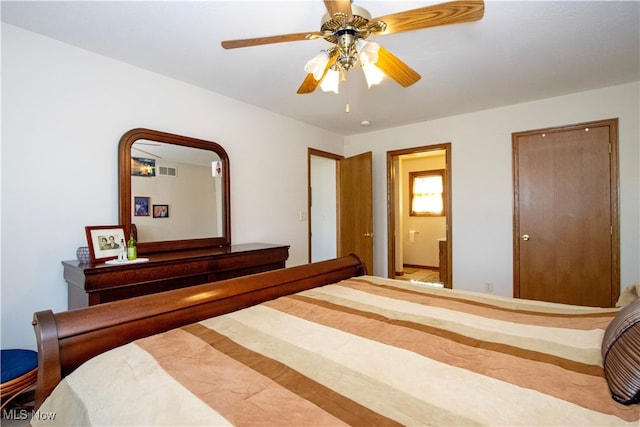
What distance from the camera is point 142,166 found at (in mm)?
2533

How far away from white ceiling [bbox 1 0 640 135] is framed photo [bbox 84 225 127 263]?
4.37ft

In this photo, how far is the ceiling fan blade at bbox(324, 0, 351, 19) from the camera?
1.30 metres

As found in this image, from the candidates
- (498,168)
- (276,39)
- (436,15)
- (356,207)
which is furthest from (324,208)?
(436,15)

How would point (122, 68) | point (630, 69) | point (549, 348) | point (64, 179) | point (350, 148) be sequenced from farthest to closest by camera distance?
point (350, 148) → point (630, 69) → point (122, 68) → point (64, 179) → point (549, 348)

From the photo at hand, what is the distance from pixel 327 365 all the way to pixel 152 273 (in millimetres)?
1657

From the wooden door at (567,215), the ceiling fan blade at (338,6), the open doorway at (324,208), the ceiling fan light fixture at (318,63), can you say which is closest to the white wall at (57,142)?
the ceiling fan light fixture at (318,63)

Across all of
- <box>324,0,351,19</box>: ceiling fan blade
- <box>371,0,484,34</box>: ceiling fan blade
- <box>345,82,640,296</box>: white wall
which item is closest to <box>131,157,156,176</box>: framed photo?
<box>324,0,351,19</box>: ceiling fan blade

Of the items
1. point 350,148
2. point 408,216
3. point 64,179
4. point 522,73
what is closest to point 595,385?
point 522,73

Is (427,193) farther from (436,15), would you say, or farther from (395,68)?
(436,15)

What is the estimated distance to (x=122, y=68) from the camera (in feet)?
8.03

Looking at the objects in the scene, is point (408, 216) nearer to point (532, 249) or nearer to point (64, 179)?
point (532, 249)

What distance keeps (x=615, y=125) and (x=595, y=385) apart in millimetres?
3410

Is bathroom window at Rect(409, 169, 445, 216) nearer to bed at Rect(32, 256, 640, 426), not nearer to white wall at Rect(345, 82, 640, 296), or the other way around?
white wall at Rect(345, 82, 640, 296)

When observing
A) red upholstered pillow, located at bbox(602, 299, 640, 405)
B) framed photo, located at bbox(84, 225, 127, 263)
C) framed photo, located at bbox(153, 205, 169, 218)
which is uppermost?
framed photo, located at bbox(153, 205, 169, 218)
